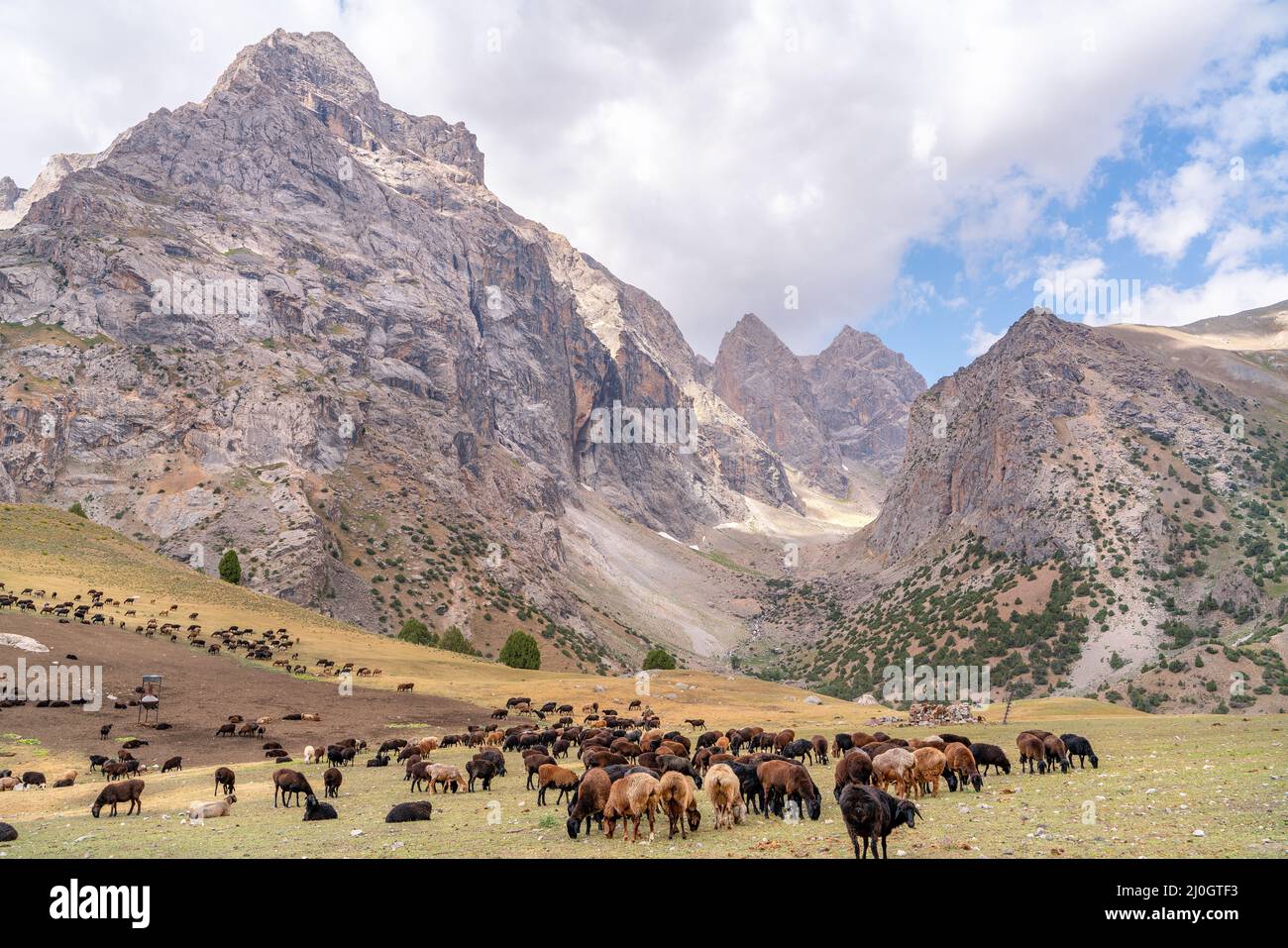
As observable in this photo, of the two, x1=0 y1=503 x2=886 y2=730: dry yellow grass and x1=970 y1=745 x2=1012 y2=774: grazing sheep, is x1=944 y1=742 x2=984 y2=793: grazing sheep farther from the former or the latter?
x1=0 y1=503 x2=886 y2=730: dry yellow grass

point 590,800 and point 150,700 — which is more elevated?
point 590,800

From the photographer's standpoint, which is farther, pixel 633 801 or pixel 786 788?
pixel 786 788

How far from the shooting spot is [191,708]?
4356cm

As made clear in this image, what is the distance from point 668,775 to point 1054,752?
16144 millimetres

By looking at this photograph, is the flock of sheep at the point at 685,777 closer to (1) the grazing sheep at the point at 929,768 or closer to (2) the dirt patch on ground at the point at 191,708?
(1) the grazing sheep at the point at 929,768

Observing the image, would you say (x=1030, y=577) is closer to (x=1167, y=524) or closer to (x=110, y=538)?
(x=1167, y=524)

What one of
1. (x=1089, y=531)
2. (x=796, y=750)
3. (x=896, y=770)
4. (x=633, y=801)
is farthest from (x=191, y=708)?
(x=1089, y=531)

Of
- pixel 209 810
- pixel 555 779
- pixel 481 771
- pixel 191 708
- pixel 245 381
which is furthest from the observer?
pixel 245 381

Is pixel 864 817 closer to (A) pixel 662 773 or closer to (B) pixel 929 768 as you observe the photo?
(A) pixel 662 773

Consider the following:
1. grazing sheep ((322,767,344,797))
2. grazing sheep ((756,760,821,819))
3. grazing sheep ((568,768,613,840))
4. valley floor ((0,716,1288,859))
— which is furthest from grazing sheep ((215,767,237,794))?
grazing sheep ((756,760,821,819))

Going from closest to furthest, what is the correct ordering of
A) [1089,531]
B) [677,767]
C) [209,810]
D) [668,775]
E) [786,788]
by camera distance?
[668,775], [786,788], [677,767], [209,810], [1089,531]

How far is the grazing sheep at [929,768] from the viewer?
1966 cm

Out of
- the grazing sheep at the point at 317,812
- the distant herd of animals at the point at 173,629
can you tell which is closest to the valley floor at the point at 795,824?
the grazing sheep at the point at 317,812
